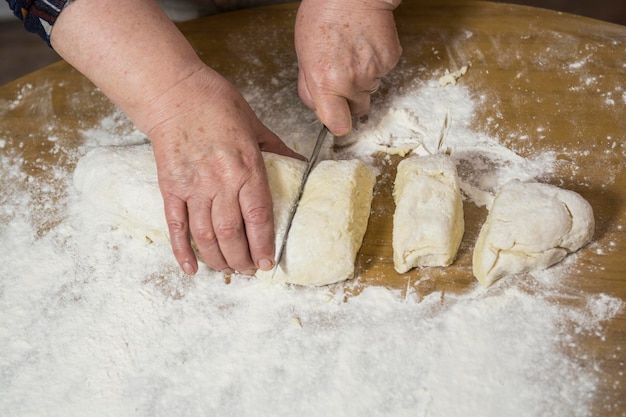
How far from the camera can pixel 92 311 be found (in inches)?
67.8

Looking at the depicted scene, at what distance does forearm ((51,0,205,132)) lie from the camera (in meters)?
1.73

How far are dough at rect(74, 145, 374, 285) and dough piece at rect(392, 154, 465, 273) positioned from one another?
0.13 metres

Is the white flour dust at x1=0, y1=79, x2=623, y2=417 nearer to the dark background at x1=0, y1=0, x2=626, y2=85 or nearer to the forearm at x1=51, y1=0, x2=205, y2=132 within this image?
the forearm at x1=51, y1=0, x2=205, y2=132

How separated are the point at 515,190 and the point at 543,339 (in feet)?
1.36

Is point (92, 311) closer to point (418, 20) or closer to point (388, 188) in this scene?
point (388, 188)

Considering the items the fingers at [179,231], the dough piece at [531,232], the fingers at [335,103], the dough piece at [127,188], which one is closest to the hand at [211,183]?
the fingers at [179,231]

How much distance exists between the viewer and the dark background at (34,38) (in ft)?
12.8

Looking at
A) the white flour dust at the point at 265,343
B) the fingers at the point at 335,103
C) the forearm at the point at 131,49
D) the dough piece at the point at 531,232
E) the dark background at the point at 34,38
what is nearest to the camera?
the white flour dust at the point at 265,343

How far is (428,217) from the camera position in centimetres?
167

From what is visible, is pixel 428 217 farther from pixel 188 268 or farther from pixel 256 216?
pixel 188 268

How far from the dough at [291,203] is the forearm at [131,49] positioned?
166mm

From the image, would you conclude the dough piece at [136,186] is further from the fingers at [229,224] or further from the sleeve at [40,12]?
the sleeve at [40,12]

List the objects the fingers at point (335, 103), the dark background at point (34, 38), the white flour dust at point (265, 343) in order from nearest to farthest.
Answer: the white flour dust at point (265, 343), the fingers at point (335, 103), the dark background at point (34, 38)

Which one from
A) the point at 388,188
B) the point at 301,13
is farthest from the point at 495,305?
the point at 301,13
